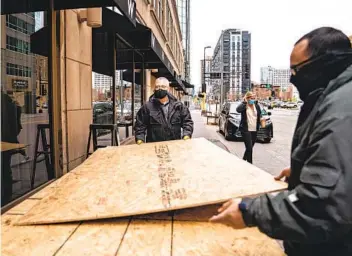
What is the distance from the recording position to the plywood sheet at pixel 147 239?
7.01 ft

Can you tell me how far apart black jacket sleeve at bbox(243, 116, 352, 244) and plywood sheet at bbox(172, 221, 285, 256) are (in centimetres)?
83

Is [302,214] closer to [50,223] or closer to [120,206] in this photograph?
[120,206]

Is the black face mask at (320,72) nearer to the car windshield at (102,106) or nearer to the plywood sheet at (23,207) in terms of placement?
the plywood sheet at (23,207)

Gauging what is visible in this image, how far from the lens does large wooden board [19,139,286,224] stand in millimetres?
2525

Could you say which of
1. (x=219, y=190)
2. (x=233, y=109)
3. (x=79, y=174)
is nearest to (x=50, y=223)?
(x=79, y=174)

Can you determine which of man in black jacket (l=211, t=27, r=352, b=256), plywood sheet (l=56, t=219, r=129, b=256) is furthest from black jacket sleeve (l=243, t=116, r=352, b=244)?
plywood sheet (l=56, t=219, r=129, b=256)

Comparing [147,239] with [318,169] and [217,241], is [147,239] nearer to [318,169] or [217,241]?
[217,241]

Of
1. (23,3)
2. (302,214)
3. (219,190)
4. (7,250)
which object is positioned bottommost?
(7,250)

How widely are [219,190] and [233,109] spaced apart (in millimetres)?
14161

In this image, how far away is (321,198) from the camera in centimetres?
133

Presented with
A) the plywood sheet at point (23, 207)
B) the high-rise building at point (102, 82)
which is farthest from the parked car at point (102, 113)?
the plywood sheet at point (23, 207)

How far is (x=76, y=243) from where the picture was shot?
220 centimetres

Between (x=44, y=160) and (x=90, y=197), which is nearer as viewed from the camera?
(x=90, y=197)

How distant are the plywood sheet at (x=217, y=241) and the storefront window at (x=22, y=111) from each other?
6.50 feet
